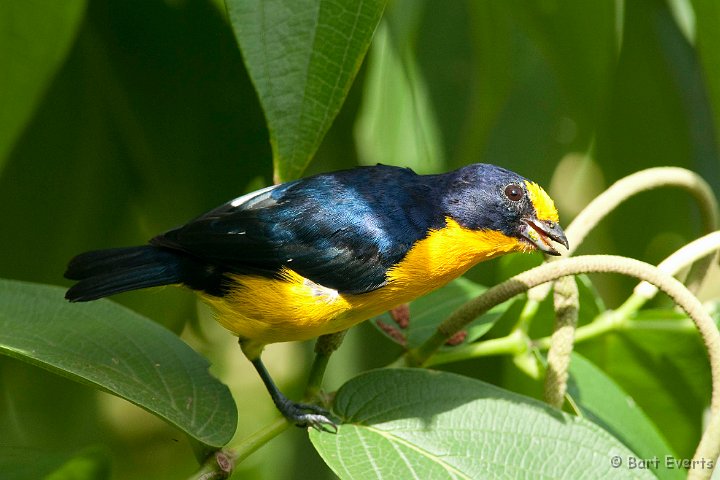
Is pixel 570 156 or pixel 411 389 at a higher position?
pixel 570 156

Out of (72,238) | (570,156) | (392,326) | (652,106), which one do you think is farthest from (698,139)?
(72,238)

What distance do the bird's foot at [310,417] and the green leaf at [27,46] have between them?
0.79 meters

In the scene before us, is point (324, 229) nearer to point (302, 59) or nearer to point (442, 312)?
Answer: point (442, 312)

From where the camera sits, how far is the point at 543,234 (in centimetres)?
203

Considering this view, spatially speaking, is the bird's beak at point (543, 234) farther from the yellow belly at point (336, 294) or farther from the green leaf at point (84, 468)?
the green leaf at point (84, 468)

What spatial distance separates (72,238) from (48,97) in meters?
0.36

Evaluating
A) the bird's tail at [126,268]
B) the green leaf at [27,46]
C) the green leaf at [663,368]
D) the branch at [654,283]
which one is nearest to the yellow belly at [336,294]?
the bird's tail at [126,268]

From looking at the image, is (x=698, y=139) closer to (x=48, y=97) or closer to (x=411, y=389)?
(x=411, y=389)

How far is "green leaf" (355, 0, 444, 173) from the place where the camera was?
7.93 feet

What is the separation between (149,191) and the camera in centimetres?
239

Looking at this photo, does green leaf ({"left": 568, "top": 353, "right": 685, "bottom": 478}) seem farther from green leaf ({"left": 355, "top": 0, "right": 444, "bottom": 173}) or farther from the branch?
green leaf ({"left": 355, "top": 0, "right": 444, "bottom": 173})

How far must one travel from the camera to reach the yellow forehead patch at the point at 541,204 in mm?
2031

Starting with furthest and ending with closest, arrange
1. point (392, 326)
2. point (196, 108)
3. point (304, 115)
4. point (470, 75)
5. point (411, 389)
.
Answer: point (470, 75) → point (196, 108) → point (392, 326) → point (411, 389) → point (304, 115)

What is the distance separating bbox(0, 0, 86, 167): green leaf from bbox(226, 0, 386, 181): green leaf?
46 cm
